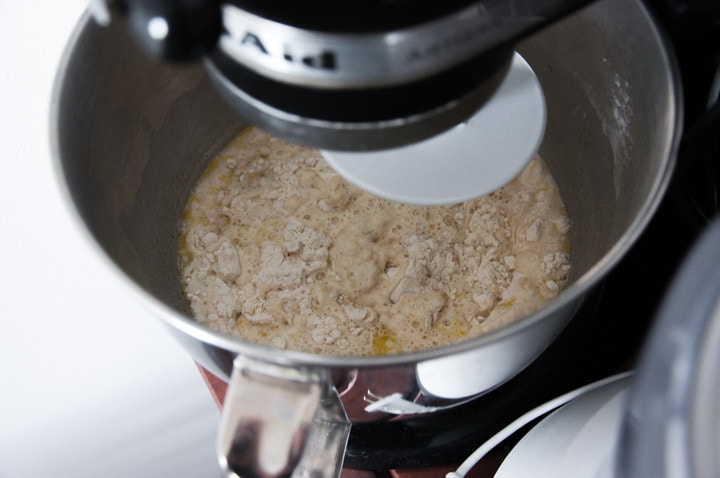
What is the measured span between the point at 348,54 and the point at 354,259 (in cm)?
41

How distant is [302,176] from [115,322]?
26 cm

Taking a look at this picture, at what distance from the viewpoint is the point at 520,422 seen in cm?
60

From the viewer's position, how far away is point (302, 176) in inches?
32.8

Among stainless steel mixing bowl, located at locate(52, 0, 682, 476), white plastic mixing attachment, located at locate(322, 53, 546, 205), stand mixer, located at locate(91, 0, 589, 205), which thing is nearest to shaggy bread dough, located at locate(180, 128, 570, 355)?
stainless steel mixing bowl, located at locate(52, 0, 682, 476)

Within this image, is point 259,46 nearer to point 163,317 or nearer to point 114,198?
point 163,317

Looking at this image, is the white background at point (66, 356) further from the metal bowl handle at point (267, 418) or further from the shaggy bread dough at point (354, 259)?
the metal bowl handle at point (267, 418)

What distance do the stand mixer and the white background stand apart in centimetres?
43

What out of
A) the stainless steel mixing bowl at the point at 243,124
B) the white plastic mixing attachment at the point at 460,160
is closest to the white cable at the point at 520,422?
the stainless steel mixing bowl at the point at 243,124

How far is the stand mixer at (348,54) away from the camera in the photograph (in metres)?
0.35

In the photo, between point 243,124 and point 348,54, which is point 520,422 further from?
point 243,124

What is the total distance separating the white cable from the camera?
0.58 metres

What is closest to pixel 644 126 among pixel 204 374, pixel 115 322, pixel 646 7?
pixel 646 7

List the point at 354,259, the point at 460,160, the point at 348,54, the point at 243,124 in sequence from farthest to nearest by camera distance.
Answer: the point at 243,124 < the point at 354,259 < the point at 460,160 < the point at 348,54

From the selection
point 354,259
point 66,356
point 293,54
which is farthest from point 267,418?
point 66,356
